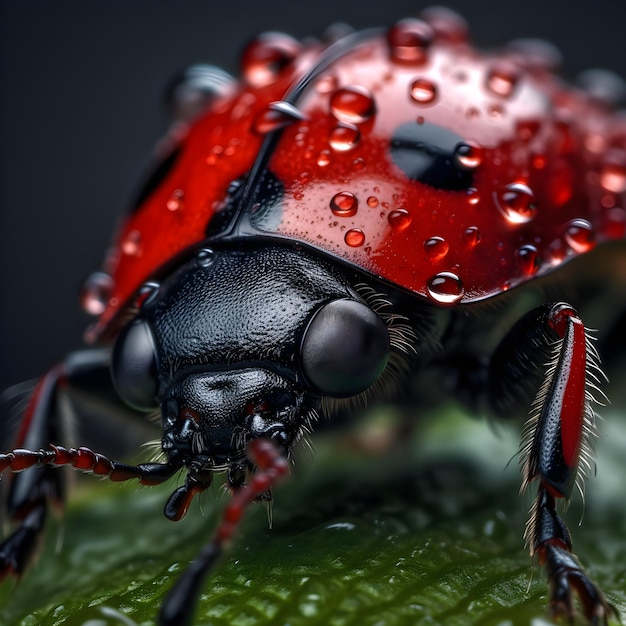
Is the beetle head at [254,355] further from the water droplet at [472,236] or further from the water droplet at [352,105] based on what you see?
the water droplet at [352,105]

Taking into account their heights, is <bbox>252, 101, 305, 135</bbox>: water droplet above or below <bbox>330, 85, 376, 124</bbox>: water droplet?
below

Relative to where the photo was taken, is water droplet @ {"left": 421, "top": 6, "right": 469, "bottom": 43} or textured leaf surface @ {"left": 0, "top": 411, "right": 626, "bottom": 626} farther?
water droplet @ {"left": 421, "top": 6, "right": 469, "bottom": 43}

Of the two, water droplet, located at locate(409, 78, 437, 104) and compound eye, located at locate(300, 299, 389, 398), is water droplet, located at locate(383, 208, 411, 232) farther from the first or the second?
water droplet, located at locate(409, 78, 437, 104)

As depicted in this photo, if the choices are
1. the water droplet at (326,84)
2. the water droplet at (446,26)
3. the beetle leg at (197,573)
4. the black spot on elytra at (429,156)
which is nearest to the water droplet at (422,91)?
the black spot on elytra at (429,156)

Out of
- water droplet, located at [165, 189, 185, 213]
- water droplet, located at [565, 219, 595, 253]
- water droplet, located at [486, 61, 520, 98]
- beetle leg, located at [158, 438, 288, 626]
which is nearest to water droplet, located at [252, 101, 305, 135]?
water droplet, located at [165, 189, 185, 213]

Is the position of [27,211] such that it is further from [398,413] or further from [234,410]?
[234,410]

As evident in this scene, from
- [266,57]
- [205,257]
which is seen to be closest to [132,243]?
[205,257]

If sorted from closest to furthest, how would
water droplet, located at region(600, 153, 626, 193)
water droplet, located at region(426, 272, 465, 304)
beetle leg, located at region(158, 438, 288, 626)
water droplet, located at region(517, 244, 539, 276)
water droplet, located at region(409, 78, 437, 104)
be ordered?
1. beetle leg, located at region(158, 438, 288, 626)
2. water droplet, located at region(426, 272, 465, 304)
3. water droplet, located at region(517, 244, 539, 276)
4. water droplet, located at region(409, 78, 437, 104)
5. water droplet, located at region(600, 153, 626, 193)
